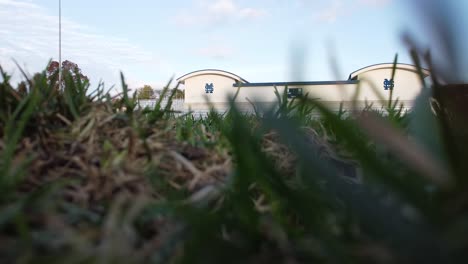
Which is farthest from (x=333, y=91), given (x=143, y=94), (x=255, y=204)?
(x=143, y=94)

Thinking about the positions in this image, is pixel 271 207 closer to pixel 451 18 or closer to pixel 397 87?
pixel 451 18

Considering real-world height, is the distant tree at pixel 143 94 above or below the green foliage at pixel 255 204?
above

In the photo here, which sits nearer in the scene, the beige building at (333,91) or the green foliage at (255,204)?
the green foliage at (255,204)

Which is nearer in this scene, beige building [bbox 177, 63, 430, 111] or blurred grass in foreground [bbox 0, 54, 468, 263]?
blurred grass in foreground [bbox 0, 54, 468, 263]

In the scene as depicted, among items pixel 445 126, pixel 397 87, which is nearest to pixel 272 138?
pixel 445 126

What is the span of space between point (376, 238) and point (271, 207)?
0.62ft

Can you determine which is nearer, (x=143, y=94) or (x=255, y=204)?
(x=255, y=204)

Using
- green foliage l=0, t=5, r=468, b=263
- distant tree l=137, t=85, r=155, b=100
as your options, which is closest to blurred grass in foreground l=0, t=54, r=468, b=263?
green foliage l=0, t=5, r=468, b=263

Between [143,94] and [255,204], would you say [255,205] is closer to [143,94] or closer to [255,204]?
[255,204]

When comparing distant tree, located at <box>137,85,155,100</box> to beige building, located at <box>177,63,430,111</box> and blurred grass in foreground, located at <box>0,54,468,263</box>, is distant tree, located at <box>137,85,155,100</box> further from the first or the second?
blurred grass in foreground, located at <box>0,54,468,263</box>

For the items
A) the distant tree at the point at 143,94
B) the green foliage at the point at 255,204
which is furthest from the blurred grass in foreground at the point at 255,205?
the distant tree at the point at 143,94

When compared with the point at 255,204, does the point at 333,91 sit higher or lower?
higher

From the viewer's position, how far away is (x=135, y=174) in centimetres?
57

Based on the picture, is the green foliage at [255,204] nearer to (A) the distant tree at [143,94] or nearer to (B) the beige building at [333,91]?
(B) the beige building at [333,91]
